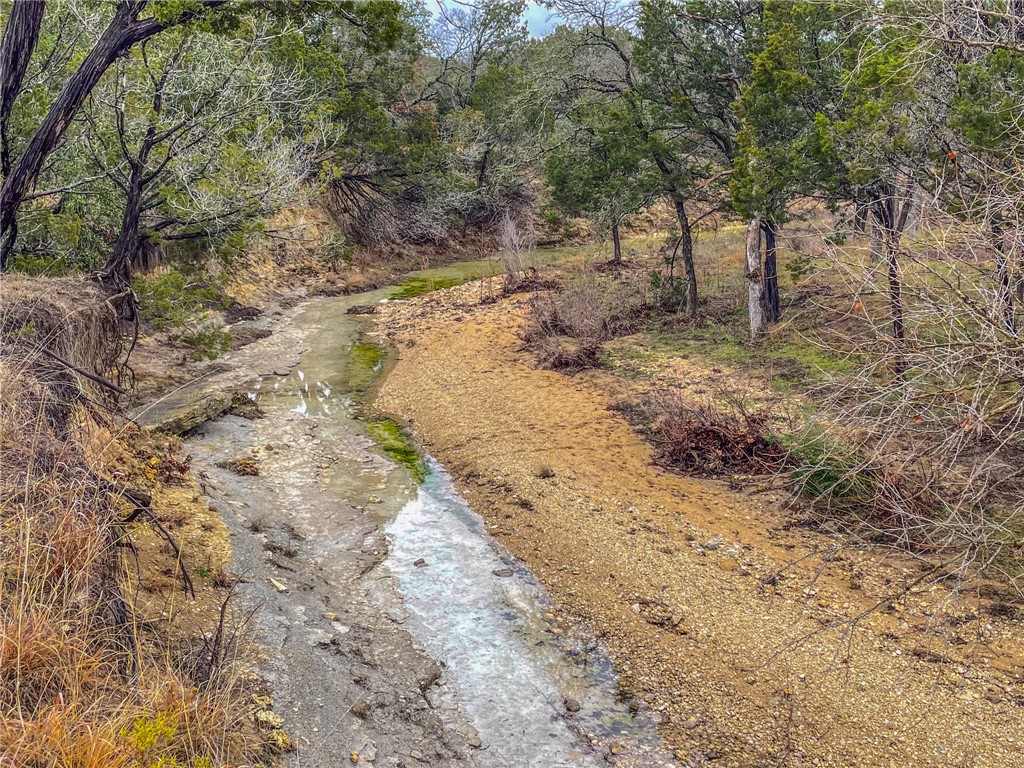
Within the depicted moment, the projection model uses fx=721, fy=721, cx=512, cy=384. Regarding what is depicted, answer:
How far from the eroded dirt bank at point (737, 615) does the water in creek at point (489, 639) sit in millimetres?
255

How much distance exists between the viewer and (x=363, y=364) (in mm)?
14547

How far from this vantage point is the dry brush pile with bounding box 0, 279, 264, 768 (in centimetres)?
284

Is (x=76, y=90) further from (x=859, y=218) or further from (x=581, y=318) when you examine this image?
(x=581, y=318)

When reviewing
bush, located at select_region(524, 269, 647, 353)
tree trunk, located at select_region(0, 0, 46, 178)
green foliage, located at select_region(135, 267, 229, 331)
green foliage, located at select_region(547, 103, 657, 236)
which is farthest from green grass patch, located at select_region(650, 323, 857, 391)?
tree trunk, located at select_region(0, 0, 46, 178)

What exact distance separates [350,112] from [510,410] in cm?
1413

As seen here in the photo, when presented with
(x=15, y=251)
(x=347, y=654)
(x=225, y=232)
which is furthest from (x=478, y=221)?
(x=347, y=654)

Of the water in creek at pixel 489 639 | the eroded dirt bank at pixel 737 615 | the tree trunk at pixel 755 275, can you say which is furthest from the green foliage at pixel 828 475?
the tree trunk at pixel 755 275

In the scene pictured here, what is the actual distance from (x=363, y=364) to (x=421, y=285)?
30.3ft

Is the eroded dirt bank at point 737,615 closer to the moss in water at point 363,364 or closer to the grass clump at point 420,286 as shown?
the moss in water at point 363,364

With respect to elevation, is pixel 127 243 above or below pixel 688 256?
above

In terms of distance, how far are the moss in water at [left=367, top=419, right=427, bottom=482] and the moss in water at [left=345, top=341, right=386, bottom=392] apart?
6.43 ft

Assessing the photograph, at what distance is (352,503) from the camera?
849 cm

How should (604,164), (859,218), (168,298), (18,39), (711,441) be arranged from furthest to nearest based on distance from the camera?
(604,164), (168,298), (711,441), (859,218), (18,39)

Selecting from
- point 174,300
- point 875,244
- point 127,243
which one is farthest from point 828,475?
point 174,300
